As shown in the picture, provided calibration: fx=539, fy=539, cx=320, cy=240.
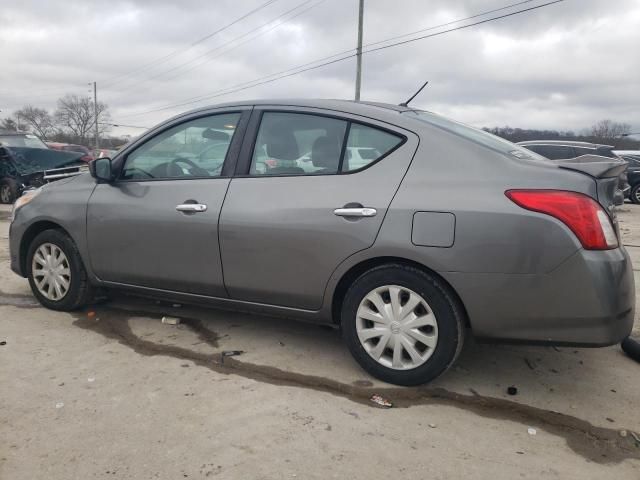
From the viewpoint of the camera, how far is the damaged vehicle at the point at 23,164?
12.4m

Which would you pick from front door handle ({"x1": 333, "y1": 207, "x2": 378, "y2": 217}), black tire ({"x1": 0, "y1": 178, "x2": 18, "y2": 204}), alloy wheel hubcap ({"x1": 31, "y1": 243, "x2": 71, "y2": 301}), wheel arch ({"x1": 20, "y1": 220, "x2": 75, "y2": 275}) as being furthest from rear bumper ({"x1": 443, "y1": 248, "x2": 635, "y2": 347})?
black tire ({"x1": 0, "y1": 178, "x2": 18, "y2": 204})

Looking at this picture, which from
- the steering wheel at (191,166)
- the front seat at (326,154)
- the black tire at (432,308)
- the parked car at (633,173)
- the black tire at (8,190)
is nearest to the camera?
the black tire at (432,308)

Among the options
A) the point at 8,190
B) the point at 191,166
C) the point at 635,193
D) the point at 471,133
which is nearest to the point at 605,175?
the point at 471,133

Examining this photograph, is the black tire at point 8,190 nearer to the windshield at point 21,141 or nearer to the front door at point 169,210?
the windshield at point 21,141

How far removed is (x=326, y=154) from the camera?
3.23m

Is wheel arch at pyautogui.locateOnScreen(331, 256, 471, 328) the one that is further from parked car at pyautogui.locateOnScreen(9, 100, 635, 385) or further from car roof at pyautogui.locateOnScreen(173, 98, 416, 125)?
car roof at pyautogui.locateOnScreen(173, 98, 416, 125)

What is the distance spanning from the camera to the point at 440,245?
9.15 feet

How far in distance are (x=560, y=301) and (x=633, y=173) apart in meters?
15.7

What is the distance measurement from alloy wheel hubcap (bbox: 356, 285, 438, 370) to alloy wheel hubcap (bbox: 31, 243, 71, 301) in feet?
8.13

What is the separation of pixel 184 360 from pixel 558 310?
221 cm

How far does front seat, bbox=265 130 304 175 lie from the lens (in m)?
3.33

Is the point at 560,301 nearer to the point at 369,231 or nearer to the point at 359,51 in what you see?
the point at 369,231

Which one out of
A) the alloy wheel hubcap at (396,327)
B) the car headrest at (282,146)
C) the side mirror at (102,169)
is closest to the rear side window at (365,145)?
the car headrest at (282,146)

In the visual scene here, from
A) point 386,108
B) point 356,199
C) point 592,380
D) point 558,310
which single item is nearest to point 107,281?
point 356,199
